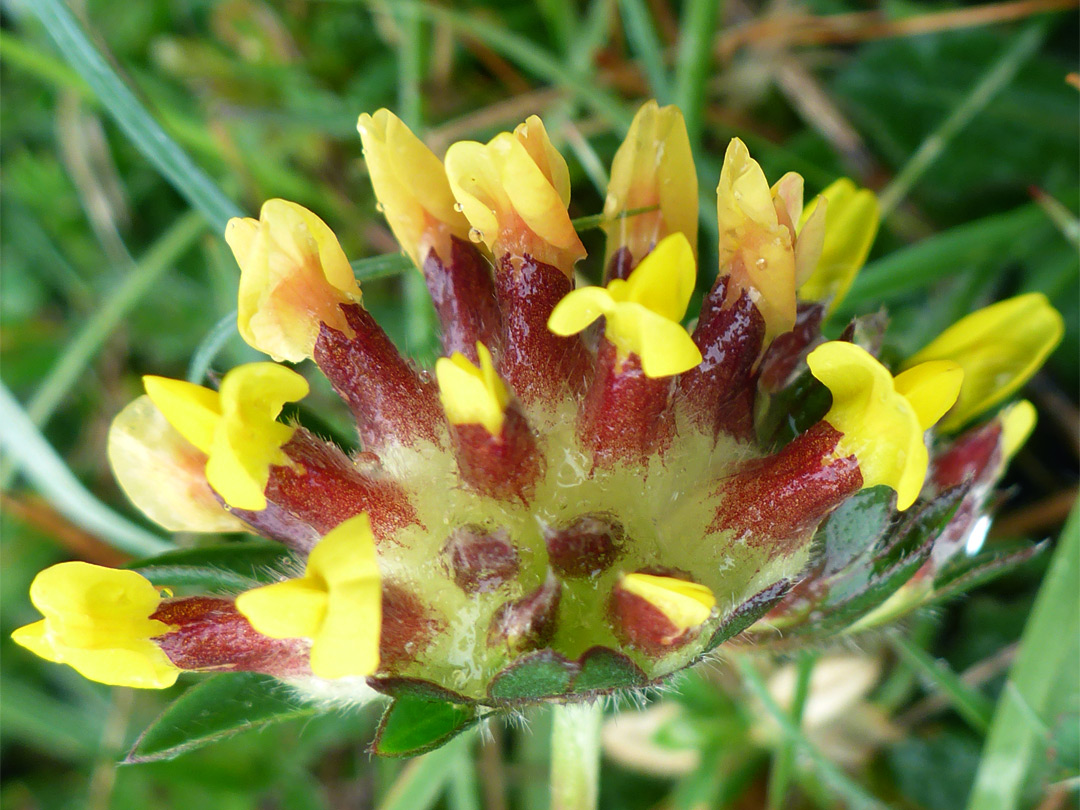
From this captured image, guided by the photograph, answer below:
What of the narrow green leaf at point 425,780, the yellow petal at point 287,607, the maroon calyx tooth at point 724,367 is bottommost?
the yellow petal at point 287,607

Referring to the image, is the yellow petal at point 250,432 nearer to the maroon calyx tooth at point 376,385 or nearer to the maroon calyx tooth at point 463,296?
the maroon calyx tooth at point 376,385

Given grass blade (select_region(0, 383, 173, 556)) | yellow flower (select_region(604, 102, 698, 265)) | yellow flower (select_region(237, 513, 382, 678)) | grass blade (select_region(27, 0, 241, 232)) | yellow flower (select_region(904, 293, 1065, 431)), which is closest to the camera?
yellow flower (select_region(237, 513, 382, 678))

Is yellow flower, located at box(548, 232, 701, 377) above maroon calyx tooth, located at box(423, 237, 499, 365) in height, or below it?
below

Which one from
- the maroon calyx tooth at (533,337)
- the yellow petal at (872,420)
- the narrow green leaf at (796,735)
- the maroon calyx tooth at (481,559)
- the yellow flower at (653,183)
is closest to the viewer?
the yellow petal at (872,420)

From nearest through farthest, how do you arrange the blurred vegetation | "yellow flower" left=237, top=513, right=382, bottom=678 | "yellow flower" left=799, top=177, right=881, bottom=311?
1. "yellow flower" left=237, top=513, right=382, bottom=678
2. "yellow flower" left=799, top=177, right=881, bottom=311
3. the blurred vegetation

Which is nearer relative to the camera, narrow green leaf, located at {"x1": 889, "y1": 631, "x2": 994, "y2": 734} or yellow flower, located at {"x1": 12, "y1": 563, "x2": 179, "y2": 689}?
yellow flower, located at {"x1": 12, "y1": 563, "x2": 179, "y2": 689}

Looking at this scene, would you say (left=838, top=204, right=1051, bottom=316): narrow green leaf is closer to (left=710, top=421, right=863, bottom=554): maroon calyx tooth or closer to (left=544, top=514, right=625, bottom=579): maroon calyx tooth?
(left=710, top=421, right=863, bottom=554): maroon calyx tooth

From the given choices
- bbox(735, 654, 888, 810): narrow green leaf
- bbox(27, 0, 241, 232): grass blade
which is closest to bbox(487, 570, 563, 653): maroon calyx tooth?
bbox(735, 654, 888, 810): narrow green leaf

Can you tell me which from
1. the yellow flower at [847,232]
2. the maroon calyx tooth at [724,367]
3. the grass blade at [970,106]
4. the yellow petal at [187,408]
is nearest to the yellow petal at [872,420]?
the maroon calyx tooth at [724,367]
